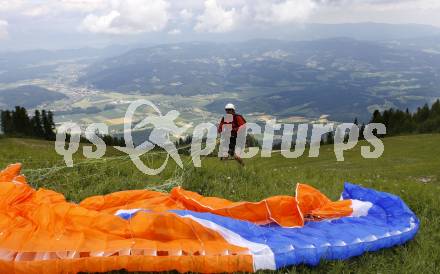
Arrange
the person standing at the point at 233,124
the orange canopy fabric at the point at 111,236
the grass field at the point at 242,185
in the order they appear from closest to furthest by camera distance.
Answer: the orange canopy fabric at the point at 111,236 → the grass field at the point at 242,185 → the person standing at the point at 233,124

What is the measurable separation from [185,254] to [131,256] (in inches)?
26.5

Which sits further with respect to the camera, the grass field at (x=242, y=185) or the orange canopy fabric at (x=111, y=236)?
the grass field at (x=242, y=185)

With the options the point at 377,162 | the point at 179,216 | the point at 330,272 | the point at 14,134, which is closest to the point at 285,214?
the point at 330,272

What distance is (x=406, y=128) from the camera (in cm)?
8175

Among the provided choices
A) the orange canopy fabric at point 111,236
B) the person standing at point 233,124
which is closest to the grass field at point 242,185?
the person standing at point 233,124

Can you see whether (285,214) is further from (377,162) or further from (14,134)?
(14,134)

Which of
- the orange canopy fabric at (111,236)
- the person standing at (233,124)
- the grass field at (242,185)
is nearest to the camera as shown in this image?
the orange canopy fabric at (111,236)

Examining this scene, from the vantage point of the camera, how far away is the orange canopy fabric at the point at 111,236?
526 centimetres

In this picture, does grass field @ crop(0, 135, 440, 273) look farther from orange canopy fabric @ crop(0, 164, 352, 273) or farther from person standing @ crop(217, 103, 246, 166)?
orange canopy fabric @ crop(0, 164, 352, 273)

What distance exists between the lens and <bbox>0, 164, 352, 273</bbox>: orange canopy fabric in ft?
17.3

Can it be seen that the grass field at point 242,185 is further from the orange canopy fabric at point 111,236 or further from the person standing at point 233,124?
the orange canopy fabric at point 111,236

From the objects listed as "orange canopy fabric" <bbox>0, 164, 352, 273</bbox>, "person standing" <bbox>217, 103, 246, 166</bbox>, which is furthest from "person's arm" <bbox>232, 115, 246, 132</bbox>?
"orange canopy fabric" <bbox>0, 164, 352, 273</bbox>

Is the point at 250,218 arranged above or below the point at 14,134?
above

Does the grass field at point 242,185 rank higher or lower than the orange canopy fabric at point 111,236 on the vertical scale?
lower
